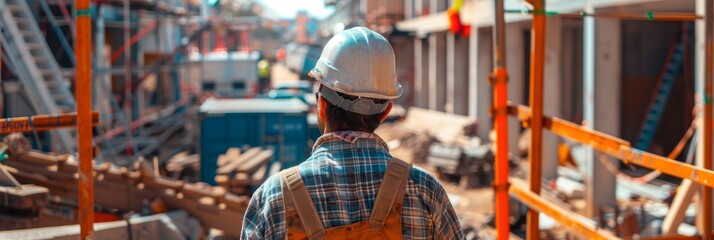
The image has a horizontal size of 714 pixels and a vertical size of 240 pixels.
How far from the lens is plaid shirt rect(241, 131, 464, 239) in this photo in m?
2.60

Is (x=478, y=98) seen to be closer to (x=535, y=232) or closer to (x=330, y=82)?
(x=535, y=232)

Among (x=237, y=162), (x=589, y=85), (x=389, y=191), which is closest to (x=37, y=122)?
(x=389, y=191)

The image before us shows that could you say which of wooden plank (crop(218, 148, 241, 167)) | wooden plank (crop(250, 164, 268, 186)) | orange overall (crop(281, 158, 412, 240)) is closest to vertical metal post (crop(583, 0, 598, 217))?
wooden plank (crop(250, 164, 268, 186))

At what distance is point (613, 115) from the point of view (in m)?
12.4

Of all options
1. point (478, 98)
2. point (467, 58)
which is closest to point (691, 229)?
point (478, 98)

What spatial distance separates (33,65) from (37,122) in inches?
360

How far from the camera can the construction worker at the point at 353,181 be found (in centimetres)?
258

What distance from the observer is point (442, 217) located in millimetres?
2779

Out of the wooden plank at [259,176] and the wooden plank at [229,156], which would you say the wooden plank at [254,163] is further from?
the wooden plank at [229,156]

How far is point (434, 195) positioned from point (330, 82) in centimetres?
48

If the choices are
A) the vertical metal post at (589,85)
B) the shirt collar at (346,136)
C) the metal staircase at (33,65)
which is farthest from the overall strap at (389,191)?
the metal staircase at (33,65)

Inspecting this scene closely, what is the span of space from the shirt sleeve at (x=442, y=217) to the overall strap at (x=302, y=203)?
388mm

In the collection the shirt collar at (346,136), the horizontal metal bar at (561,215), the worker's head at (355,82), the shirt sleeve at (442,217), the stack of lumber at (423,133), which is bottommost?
the stack of lumber at (423,133)

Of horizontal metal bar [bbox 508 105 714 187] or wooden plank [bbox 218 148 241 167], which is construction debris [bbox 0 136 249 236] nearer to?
horizontal metal bar [bbox 508 105 714 187]
